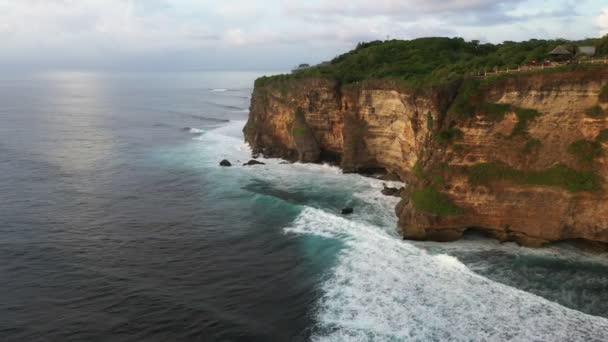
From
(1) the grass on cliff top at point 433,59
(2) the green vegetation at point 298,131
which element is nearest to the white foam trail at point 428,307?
(1) the grass on cliff top at point 433,59

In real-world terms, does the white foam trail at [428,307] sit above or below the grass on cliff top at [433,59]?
below

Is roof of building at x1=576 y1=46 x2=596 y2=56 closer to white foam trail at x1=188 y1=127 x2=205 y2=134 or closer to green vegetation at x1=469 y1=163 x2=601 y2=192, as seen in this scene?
green vegetation at x1=469 y1=163 x2=601 y2=192

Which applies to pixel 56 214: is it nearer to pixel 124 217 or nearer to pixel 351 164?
pixel 124 217

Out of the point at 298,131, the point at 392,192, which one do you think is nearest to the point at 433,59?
the point at 298,131

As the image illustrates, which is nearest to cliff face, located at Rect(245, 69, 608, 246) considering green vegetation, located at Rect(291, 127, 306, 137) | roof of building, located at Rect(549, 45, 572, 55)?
roof of building, located at Rect(549, 45, 572, 55)

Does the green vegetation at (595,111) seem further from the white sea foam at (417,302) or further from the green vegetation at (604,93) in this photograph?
the white sea foam at (417,302)
